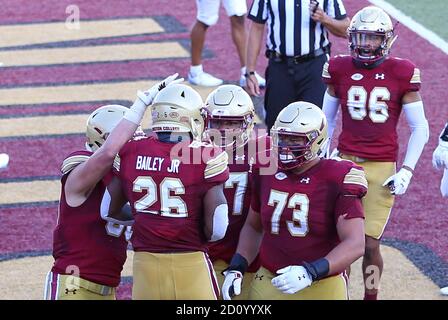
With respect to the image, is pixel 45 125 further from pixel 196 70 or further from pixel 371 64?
pixel 371 64

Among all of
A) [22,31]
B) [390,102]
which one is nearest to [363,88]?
[390,102]

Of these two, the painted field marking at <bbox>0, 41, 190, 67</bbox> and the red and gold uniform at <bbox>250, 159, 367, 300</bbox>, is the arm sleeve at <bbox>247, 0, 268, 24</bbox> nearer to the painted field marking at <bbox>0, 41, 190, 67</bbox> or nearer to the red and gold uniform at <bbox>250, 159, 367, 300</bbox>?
the red and gold uniform at <bbox>250, 159, 367, 300</bbox>

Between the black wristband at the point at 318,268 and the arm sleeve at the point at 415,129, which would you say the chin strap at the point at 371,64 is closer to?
the arm sleeve at the point at 415,129

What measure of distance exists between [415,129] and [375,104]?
27 cm

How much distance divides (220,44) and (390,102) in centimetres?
571

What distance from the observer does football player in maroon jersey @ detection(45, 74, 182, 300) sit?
4949 millimetres

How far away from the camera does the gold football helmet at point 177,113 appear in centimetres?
478

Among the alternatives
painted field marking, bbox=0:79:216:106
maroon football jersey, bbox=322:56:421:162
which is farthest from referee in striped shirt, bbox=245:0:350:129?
painted field marking, bbox=0:79:216:106

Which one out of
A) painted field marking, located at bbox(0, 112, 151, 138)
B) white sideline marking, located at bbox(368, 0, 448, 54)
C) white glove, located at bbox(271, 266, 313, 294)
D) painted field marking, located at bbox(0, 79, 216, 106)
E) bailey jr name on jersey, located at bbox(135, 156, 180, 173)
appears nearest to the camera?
white glove, located at bbox(271, 266, 313, 294)

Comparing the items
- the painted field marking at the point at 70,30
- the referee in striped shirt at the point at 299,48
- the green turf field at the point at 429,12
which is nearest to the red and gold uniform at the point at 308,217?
the referee in striped shirt at the point at 299,48

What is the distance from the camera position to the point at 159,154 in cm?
471

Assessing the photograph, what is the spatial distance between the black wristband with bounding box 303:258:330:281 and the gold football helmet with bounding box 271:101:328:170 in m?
0.50

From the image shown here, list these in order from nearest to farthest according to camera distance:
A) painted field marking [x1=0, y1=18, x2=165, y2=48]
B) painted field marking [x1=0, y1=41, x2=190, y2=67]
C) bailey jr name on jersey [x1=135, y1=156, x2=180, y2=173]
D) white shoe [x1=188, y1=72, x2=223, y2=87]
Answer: bailey jr name on jersey [x1=135, y1=156, x2=180, y2=173], white shoe [x1=188, y1=72, x2=223, y2=87], painted field marking [x1=0, y1=41, x2=190, y2=67], painted field marking [x1=0, y1=18, x2=165, y2=48]

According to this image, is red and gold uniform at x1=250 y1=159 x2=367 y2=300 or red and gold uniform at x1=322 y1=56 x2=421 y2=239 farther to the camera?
red and gold uniform at x1=322 y1=56 x2=421 y2=239
